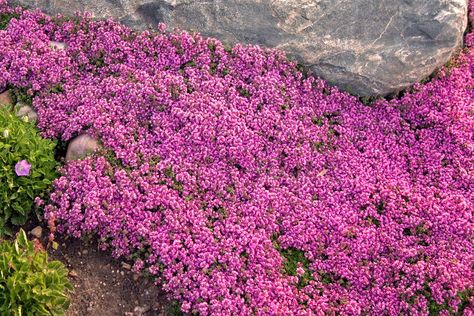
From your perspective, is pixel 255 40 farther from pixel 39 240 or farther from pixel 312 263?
pixel 39 240

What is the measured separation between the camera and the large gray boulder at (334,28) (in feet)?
27.1

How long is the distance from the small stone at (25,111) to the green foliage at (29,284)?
90.4 inches

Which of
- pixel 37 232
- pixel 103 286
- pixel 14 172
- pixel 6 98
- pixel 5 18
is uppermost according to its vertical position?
pixel 5 18

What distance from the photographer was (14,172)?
638cm

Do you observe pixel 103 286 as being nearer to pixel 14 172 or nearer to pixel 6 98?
pixel 14 172

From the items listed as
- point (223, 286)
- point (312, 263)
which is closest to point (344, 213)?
point (312, 263)

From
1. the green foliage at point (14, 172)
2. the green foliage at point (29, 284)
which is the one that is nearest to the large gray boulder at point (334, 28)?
the green foliage at point (14, 172)

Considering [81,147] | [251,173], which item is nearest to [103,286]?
[81,147]

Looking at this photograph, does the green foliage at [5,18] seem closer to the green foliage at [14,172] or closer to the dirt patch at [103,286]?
the green foliage at [14,172]

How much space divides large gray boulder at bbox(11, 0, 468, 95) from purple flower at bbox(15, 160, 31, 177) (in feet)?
10.4

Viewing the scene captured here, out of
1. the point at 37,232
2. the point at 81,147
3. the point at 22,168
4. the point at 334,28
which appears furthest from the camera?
the point at 334,28

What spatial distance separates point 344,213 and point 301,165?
0.94 meters

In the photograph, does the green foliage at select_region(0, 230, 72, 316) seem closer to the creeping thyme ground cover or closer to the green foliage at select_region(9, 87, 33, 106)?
the creeping thyme ground cover

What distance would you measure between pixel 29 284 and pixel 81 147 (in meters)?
2.26
